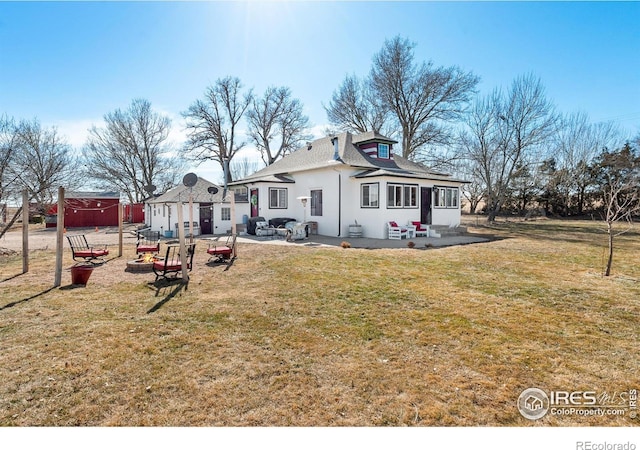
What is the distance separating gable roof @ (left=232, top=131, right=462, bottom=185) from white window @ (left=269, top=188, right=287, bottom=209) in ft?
1.93

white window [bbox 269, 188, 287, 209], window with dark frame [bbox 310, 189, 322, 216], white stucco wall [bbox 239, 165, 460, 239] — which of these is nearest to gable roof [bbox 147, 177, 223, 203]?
white stucco wall [bbox 239, 165, 460, 239]

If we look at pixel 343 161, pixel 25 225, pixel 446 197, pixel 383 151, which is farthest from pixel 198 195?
pixel 446 197

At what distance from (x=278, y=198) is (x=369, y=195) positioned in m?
5.57

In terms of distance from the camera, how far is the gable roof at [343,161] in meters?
16.6

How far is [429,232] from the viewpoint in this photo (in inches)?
653

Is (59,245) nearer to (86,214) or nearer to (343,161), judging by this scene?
(343,161)

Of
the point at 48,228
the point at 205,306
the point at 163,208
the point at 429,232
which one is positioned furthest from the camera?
the point at 48,228

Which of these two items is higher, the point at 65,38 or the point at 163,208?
the point at 65,38

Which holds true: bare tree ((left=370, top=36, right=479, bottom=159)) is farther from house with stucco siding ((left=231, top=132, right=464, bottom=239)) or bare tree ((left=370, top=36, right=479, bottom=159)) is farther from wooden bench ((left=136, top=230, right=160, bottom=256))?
wooden bench ((left=136, top=230, right=160, bottom=256))
